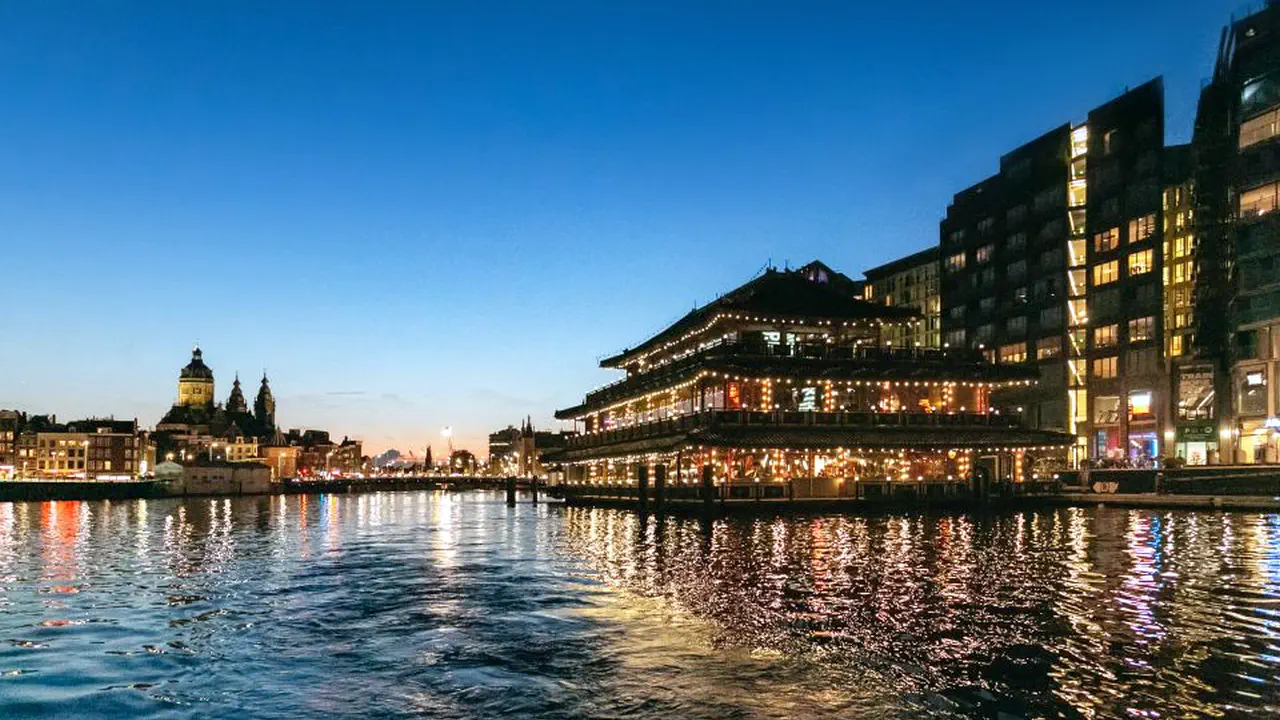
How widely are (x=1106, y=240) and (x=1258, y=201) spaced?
80.3ft

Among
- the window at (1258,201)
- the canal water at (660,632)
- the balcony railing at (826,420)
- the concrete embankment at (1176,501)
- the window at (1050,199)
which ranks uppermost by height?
the window at (1050,199)

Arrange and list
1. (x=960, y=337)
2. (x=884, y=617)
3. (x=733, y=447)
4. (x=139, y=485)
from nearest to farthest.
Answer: (x=884, y=617)
(x=733, y=447)
(x=960, y=337)
(x=139, y=485)

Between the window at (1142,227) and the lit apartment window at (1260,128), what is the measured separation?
16.2 m

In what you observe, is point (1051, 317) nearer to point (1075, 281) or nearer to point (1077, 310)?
point (1077, 310)

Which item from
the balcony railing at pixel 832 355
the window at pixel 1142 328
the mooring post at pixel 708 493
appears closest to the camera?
the mooring post at pixel 708 493

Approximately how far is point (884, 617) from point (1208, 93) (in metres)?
104

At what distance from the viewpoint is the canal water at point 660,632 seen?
1501cm

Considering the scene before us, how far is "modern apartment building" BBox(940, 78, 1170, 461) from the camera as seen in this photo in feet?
351

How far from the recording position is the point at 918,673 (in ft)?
53.7

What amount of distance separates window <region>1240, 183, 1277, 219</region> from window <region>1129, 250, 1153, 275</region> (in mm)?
16376

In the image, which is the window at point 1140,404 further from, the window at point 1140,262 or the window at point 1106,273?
the window at point 1106,273

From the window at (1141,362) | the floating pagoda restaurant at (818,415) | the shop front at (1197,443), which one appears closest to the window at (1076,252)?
the window at (1141,362)

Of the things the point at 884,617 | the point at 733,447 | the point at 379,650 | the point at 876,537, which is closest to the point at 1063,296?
the point at 733,447

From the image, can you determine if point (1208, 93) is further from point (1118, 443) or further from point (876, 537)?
point (876, 537)
